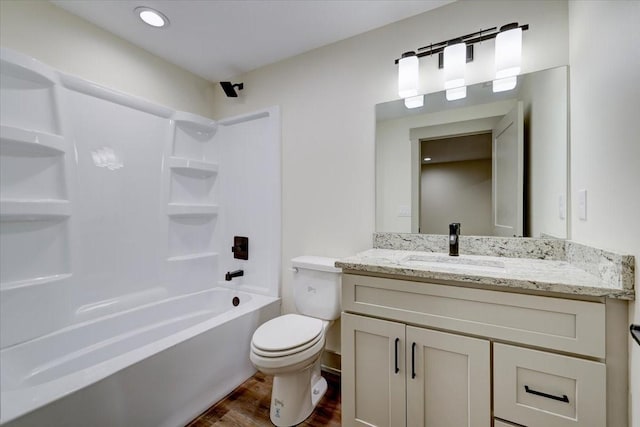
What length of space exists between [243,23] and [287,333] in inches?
76.7

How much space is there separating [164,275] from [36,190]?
959 millimetres

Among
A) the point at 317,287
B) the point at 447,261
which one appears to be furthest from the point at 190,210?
the point at 447,261

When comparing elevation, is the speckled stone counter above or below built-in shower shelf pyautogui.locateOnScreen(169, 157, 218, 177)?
below

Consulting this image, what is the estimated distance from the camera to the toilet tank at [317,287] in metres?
1.72

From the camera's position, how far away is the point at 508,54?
1382mm

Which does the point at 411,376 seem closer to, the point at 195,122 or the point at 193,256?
the point at 193,256

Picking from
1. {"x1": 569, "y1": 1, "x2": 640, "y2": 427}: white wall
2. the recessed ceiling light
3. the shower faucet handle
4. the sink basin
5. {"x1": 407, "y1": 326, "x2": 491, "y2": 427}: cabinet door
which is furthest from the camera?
the shower faucet handle

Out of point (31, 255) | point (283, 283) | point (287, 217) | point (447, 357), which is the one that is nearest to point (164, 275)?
point (31, 255)

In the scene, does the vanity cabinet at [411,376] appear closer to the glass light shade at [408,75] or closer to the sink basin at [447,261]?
the sink basin at [447,261]

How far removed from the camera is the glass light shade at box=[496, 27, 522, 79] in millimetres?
1361

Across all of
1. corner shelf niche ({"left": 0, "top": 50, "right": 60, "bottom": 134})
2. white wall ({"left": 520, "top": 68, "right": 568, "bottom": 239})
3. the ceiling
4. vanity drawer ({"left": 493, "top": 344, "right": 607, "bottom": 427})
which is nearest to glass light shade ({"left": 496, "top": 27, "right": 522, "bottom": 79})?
white wall ({"left": 520, "top": 68, "right": 568, "bottom": 239})

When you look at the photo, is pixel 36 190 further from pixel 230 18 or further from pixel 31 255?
pixel 230 18

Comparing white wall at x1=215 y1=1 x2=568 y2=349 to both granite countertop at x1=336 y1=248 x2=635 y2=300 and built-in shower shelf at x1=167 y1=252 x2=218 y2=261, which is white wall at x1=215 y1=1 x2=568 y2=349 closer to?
granite countertop at x1=336 y1=248 x2=635 y2=300

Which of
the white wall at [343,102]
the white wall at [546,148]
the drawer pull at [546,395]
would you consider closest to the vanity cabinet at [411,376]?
the drawer pull at [546,395]
